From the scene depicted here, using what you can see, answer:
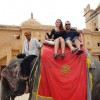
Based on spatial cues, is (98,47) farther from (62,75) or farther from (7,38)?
(62,75)

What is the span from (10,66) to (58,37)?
999 mm

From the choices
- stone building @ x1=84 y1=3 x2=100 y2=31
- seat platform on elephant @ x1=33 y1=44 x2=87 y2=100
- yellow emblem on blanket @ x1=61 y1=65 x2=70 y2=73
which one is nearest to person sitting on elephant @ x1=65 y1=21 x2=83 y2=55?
seat platform on elephant @ x1=33 y1=44 x2=87 y2=100

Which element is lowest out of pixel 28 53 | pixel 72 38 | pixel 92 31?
pixel 28 53

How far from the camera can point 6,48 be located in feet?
89.4

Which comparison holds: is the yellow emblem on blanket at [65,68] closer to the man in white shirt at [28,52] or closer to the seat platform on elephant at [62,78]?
the seat platform on elephant at [62,78]

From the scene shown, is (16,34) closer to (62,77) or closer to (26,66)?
(26,66)

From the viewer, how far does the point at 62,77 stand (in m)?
Answer: 3.97

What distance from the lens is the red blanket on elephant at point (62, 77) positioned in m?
3.85

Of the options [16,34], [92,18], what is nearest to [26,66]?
[16,34]

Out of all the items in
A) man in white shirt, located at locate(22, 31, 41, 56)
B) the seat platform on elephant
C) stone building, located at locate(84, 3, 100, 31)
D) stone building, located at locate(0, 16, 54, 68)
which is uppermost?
stone building, located at locate(84, 3, 100, 31)

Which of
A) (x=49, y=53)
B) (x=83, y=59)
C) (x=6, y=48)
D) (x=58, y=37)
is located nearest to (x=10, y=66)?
(x=49, y=53)

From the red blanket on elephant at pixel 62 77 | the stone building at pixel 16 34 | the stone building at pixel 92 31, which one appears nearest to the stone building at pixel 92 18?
the stone building at pixel 92 31

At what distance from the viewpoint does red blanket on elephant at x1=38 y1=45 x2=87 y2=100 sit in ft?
12.6

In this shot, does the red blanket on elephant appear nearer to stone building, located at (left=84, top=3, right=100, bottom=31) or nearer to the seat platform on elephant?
the seat platform on elephant
